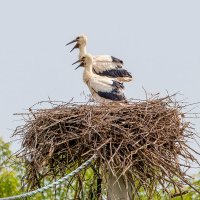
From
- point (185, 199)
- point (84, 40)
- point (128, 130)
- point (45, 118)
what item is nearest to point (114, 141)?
point (128, 130)

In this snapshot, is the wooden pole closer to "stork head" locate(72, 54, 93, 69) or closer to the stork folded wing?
the stork folded wing

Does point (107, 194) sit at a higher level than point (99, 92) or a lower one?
lower

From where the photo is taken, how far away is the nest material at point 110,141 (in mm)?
9000

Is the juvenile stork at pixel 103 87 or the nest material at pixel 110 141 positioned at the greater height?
the juvenile stork at pixel 103 87

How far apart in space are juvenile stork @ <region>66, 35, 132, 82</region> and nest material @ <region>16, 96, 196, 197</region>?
2.33 m

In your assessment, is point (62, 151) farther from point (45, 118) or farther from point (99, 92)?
point (99, 92)

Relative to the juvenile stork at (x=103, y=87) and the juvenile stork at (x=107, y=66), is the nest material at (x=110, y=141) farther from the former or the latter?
the juvenile stork at (x=107, y=66)

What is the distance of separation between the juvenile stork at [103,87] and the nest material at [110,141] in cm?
122

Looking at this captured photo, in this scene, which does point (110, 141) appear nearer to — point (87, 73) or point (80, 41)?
point (87, 73)

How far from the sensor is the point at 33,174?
367 inches

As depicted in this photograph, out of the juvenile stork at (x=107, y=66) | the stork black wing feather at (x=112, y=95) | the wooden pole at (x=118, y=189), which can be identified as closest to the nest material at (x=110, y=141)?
the wooden pole at (x=118, y=189)

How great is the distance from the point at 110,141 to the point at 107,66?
312 cm

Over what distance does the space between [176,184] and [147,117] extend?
73 cm

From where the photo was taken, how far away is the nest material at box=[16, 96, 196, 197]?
29.5 feet
